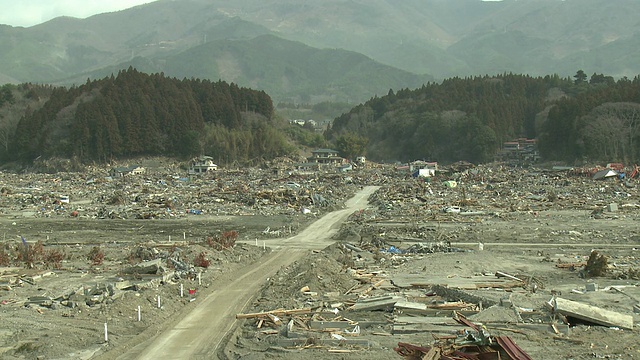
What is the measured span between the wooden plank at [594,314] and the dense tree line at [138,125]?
88200 mm

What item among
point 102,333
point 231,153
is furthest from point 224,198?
point 231,153

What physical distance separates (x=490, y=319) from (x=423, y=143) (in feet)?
317

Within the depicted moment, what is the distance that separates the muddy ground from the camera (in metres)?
14.6

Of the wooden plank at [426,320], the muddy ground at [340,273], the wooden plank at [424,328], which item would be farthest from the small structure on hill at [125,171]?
the wooden plank at [424,328]

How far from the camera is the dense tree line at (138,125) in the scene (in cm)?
9831

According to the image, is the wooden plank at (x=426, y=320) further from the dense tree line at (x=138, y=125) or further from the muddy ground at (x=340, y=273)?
the dense tree line at (x=138, y=125)

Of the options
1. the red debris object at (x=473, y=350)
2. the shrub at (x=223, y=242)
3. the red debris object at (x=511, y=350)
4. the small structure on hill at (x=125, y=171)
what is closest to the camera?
the red debris object at (x=511, y=350)

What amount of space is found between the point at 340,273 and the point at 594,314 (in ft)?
27.1

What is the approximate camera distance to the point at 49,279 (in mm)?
22188

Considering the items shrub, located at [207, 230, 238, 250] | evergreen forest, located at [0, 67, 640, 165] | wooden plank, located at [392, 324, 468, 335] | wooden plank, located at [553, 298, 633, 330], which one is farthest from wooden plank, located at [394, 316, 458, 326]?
evergreen forest, located at [0, 67, 640, 165]

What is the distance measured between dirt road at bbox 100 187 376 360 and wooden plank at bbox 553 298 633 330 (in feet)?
23.8

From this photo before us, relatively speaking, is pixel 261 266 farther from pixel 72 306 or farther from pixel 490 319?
pixel 490 319

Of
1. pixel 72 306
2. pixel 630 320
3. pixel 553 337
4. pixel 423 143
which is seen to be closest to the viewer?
pixel 553 337

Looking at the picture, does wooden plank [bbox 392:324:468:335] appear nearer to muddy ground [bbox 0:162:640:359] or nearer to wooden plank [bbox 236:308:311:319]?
muddy ground [bbox 0:162:640:359]
